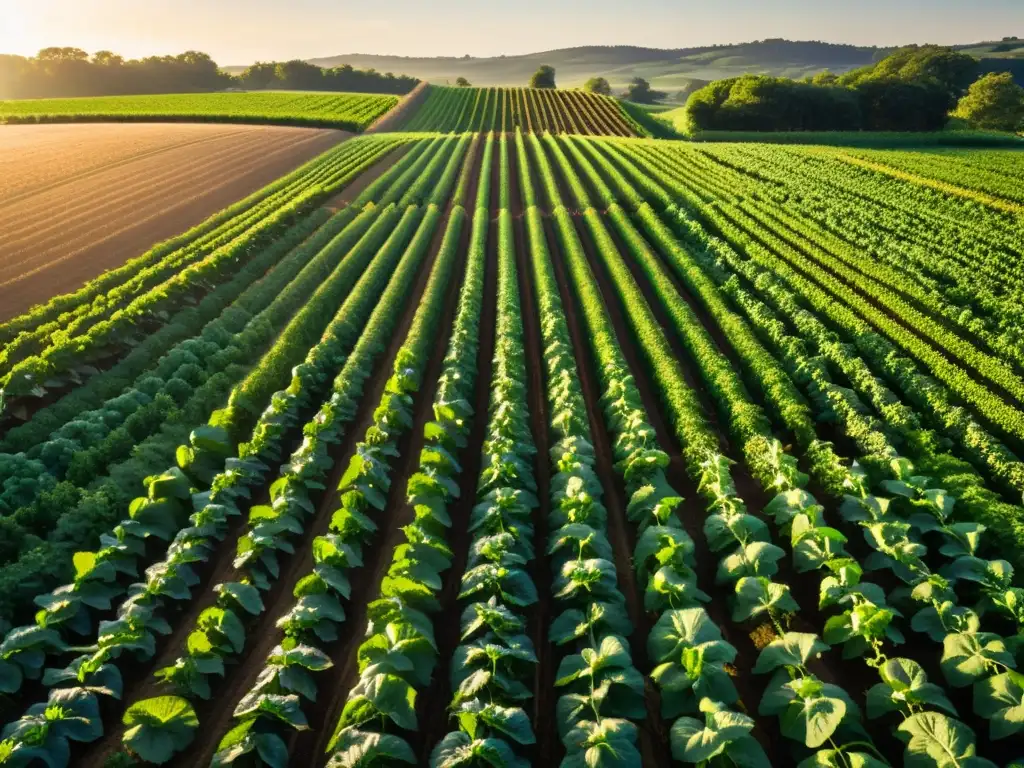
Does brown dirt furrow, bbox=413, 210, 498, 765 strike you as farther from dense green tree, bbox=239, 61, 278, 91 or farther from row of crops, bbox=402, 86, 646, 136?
dense green tree, bbox=239, 61, 278, 91

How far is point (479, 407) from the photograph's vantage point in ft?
46.6

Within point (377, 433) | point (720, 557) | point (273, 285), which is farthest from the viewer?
point (273, 285)

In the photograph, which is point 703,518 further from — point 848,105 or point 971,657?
point 848,105

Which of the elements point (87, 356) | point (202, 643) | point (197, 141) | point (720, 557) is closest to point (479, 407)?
point (720, 557)

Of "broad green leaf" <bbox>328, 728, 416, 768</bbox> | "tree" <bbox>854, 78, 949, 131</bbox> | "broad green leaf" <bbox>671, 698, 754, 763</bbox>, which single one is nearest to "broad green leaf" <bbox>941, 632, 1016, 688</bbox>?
"broad green leaf" <bbox>671, 698, 754, 763</bbox>

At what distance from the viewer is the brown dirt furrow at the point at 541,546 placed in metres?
7.35

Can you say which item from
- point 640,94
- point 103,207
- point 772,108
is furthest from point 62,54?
point 772,108

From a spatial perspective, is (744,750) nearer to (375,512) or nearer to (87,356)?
(375,512)

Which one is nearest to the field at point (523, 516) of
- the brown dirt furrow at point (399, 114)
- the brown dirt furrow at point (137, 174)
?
the brown dirt furrow at point (137, 174)

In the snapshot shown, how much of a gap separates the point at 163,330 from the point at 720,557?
1659 cm

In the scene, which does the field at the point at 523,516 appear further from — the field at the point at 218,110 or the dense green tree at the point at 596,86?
A: the dense green tree at the point at 596,86

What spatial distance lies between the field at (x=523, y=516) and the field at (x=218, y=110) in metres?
50.4

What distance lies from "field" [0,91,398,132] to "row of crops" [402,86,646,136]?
7.10 metres

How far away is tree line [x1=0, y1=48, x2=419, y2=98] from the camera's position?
294ft
